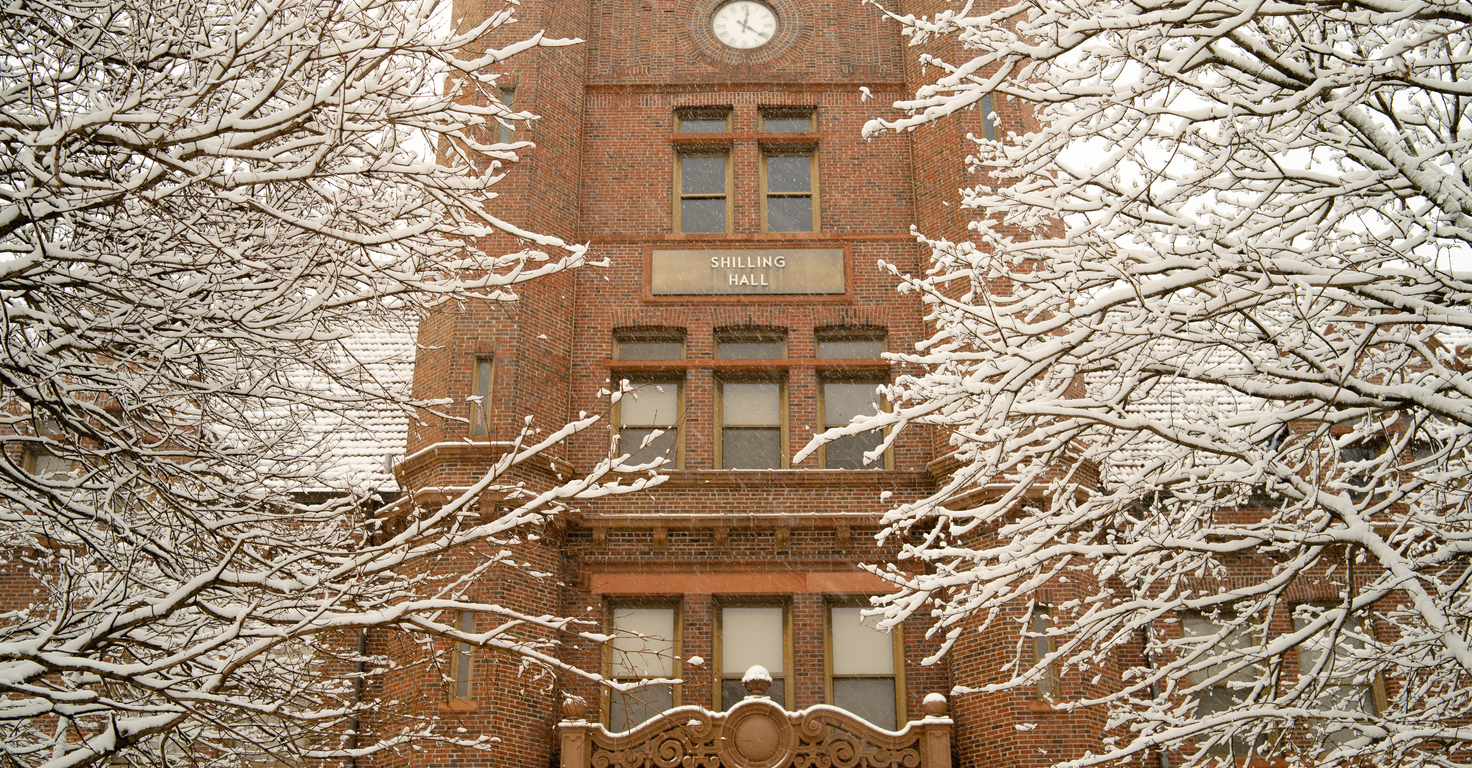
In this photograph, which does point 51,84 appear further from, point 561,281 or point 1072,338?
point 561,281

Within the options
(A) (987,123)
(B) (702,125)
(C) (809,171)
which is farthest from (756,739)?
(B) (702,125)

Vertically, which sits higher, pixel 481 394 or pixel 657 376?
pixel 657 376

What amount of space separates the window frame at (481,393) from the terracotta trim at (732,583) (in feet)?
8.30

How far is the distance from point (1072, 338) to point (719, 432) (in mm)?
9726

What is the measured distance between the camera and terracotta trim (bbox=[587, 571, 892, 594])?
1595cm

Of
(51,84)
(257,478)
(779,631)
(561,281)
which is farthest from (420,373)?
(51,84)

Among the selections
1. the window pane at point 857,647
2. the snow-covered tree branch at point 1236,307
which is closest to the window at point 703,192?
the window pane at point 857,647

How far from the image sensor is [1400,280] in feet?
26.9

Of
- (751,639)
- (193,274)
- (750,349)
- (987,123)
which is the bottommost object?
(751,639)

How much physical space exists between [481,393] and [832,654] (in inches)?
237

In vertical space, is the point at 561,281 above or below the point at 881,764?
above

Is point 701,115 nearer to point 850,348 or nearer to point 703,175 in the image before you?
point 703,175

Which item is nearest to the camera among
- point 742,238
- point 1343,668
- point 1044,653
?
point 1343,668

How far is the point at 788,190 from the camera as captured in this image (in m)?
→ 18.9
